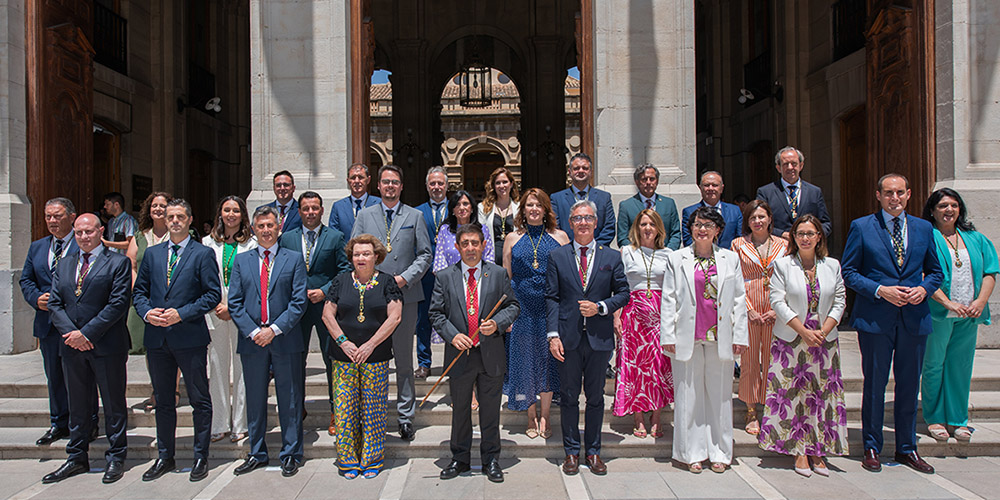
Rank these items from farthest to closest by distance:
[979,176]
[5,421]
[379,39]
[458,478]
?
[379,39], [979,176], [5,421], [458,478]

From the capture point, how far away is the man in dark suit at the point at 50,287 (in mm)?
5293

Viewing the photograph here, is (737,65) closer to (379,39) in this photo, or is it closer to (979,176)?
(979,176)

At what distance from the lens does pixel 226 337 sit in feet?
17.5

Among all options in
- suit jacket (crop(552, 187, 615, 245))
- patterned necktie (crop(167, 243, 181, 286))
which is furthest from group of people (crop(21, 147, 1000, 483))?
suit jacket (crop(552, 187, 615, 245))

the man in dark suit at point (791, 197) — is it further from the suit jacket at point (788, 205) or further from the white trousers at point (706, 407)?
the white trousers at point (706, 407)

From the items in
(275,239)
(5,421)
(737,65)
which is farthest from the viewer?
(737,65)

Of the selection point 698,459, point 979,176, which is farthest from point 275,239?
point 979,176

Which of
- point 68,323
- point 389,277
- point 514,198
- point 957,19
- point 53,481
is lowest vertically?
point 53,481

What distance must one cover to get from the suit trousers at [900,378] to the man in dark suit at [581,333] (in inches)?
76.8

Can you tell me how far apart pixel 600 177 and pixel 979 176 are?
4638 millimetres

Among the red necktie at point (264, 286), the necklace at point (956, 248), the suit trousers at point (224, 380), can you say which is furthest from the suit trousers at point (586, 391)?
the necklace at point (956, 248)

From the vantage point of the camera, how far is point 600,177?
26.8 ft

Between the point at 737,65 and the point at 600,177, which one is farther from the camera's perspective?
the point at 737,65

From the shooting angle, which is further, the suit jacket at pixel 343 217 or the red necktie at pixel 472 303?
the suit jacket at pixel 343 217
